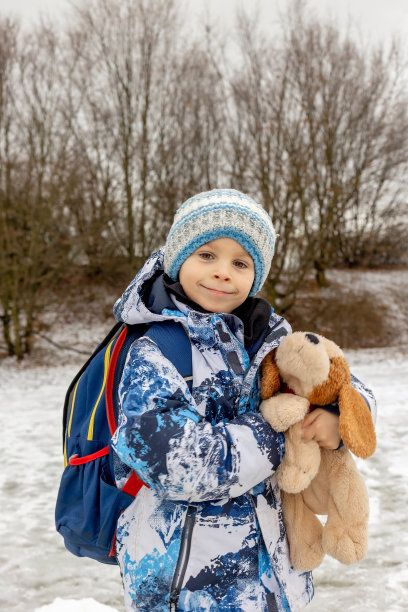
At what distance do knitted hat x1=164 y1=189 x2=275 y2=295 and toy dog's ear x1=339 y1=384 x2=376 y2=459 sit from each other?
17.3 inches

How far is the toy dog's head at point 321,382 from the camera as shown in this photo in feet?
4.16

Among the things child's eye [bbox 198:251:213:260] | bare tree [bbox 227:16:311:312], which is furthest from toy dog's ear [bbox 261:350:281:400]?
bare tree [bbox 227:16:311:312]

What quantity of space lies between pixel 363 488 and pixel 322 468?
0.37 feet

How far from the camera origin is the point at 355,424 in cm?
127

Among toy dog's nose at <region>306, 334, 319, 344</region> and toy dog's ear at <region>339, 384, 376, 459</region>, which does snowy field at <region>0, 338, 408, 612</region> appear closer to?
toy dog's ear at <region>339, 384, 376, 459</region>

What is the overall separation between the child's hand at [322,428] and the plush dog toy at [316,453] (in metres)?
0.02

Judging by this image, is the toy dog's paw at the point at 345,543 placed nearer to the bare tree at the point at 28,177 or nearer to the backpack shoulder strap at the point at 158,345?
the backpack shoulder strap at the point at 158,345

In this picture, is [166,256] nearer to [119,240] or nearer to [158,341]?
A: [158,341]

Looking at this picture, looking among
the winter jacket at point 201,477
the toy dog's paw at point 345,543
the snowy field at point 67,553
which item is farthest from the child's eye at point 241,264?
the snowy field at point 67,553

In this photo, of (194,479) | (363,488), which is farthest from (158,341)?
(363,488)

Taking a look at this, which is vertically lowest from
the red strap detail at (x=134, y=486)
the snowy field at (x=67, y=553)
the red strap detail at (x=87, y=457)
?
the snowy field at (x=67, y=553)

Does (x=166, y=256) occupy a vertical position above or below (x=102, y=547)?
above

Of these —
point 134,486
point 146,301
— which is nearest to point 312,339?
point 146,301

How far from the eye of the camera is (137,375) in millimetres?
1202
